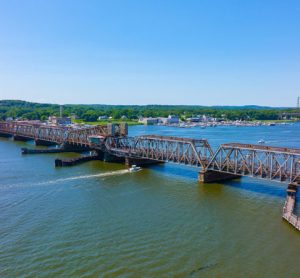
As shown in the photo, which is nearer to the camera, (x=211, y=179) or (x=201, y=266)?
(x=201, y=266)

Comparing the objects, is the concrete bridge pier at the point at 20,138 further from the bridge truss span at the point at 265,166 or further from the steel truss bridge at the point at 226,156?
the bridge truss span at the point at 265,166

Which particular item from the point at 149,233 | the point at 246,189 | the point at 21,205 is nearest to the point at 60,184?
the point at 21,205

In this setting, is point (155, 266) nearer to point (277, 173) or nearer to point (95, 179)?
point (277, 173)

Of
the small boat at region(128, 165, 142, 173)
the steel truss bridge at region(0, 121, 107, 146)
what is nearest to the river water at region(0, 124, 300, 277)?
the small boat at region(128, 165, 142, 173)

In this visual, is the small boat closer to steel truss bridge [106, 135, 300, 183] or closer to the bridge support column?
steel truss bridge [106, 135, 300, 183]

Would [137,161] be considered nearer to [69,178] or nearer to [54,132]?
[69,178]

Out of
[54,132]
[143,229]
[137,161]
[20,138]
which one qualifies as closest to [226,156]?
[137,161]
